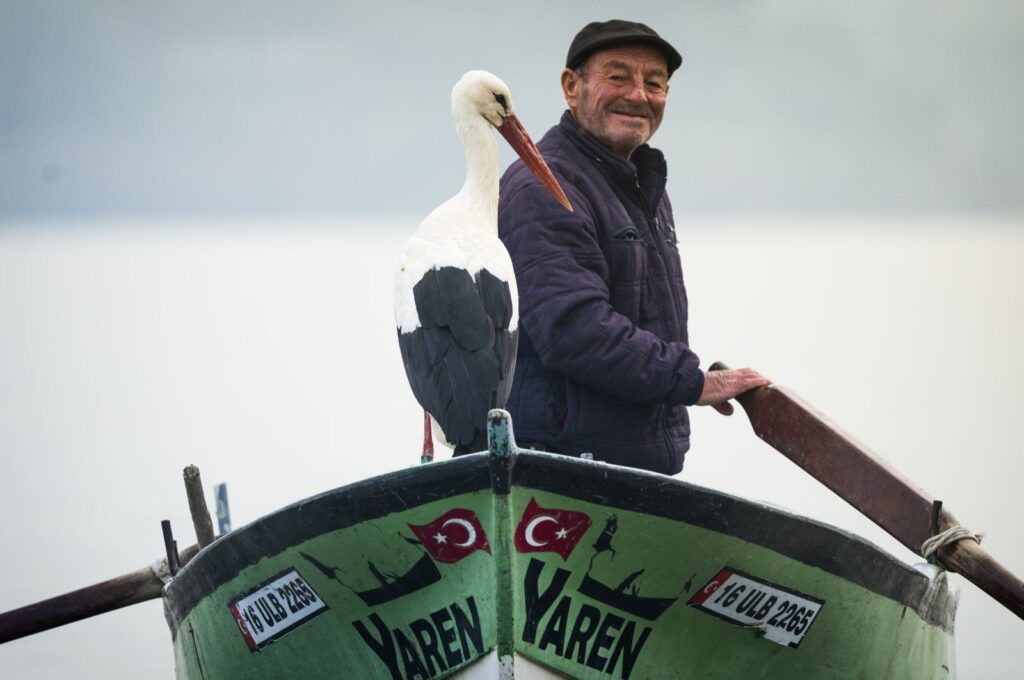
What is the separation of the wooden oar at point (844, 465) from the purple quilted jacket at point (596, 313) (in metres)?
0.58

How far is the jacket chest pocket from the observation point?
173 inches

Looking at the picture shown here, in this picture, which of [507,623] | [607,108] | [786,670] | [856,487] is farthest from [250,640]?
[856,487]

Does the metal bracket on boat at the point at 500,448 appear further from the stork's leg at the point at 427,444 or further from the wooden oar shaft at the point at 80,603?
the wooden oar shaft at the point at 80,603

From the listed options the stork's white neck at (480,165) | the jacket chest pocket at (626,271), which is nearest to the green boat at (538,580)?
the jacket chest pocket at (626,271)

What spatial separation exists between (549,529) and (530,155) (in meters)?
1.19

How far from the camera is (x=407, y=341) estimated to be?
13.8 ft

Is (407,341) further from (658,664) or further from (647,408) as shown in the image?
(658,664)

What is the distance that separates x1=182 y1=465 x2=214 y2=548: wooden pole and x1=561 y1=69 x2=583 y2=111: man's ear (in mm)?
1668

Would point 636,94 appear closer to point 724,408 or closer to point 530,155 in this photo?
point 530,155

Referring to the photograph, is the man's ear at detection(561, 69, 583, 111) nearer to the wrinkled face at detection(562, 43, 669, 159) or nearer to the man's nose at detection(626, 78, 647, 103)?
the wrinkled face at detection(562, 43, 669, 159)

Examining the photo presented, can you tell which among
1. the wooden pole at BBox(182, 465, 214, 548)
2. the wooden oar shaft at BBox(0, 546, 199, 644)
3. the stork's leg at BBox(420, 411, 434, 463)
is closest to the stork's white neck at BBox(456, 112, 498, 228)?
the stork's leg at BBox(420, 411, 434, 463)

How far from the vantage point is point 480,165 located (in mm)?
4520

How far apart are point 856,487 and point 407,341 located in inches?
62.6

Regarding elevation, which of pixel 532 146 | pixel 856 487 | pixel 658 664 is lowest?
pixel 658 664
